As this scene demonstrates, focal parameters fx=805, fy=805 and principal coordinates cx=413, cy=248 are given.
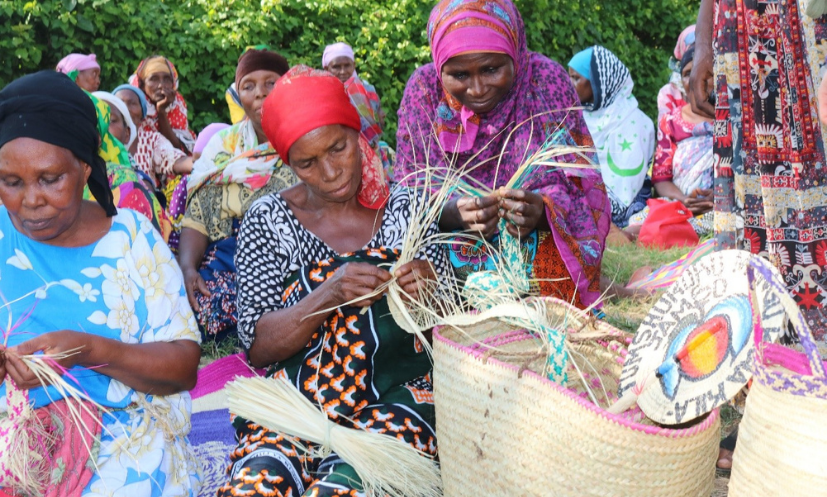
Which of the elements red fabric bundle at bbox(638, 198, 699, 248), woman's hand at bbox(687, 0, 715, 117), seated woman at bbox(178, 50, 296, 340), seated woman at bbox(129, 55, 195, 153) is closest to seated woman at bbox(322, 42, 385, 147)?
seated woman at bbox(129, 55, 195, 153)

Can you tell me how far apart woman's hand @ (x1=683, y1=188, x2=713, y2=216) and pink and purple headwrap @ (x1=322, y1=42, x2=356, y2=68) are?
378cm

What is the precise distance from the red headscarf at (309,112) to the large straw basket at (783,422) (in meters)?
1.38

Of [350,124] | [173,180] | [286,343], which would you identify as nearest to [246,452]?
[286,343]

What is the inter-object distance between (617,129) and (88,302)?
16.1 feet

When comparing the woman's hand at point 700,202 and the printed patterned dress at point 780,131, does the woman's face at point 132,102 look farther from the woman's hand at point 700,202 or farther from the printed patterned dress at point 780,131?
the printed patterned dress at point 780,131

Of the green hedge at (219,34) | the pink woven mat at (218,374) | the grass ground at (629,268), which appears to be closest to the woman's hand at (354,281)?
the pink woven mat at (218,374)

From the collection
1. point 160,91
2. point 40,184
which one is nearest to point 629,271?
point 40,184

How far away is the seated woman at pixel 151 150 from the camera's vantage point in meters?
6.76

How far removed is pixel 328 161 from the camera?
2.53 meters

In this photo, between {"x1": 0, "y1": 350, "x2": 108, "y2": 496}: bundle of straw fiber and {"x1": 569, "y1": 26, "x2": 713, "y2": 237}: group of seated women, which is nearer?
{"x1": 0, "y1": 350, "x2": 108, "y2": 496}: bundle of straw fiber

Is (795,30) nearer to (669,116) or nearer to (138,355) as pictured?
(138,355)

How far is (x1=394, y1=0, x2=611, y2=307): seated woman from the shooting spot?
3.11m

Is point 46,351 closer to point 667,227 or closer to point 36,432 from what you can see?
point 36,432

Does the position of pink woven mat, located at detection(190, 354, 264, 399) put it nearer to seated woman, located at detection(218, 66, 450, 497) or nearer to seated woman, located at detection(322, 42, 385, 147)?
seated woman, located at detection(218, 66, 450, 497)
